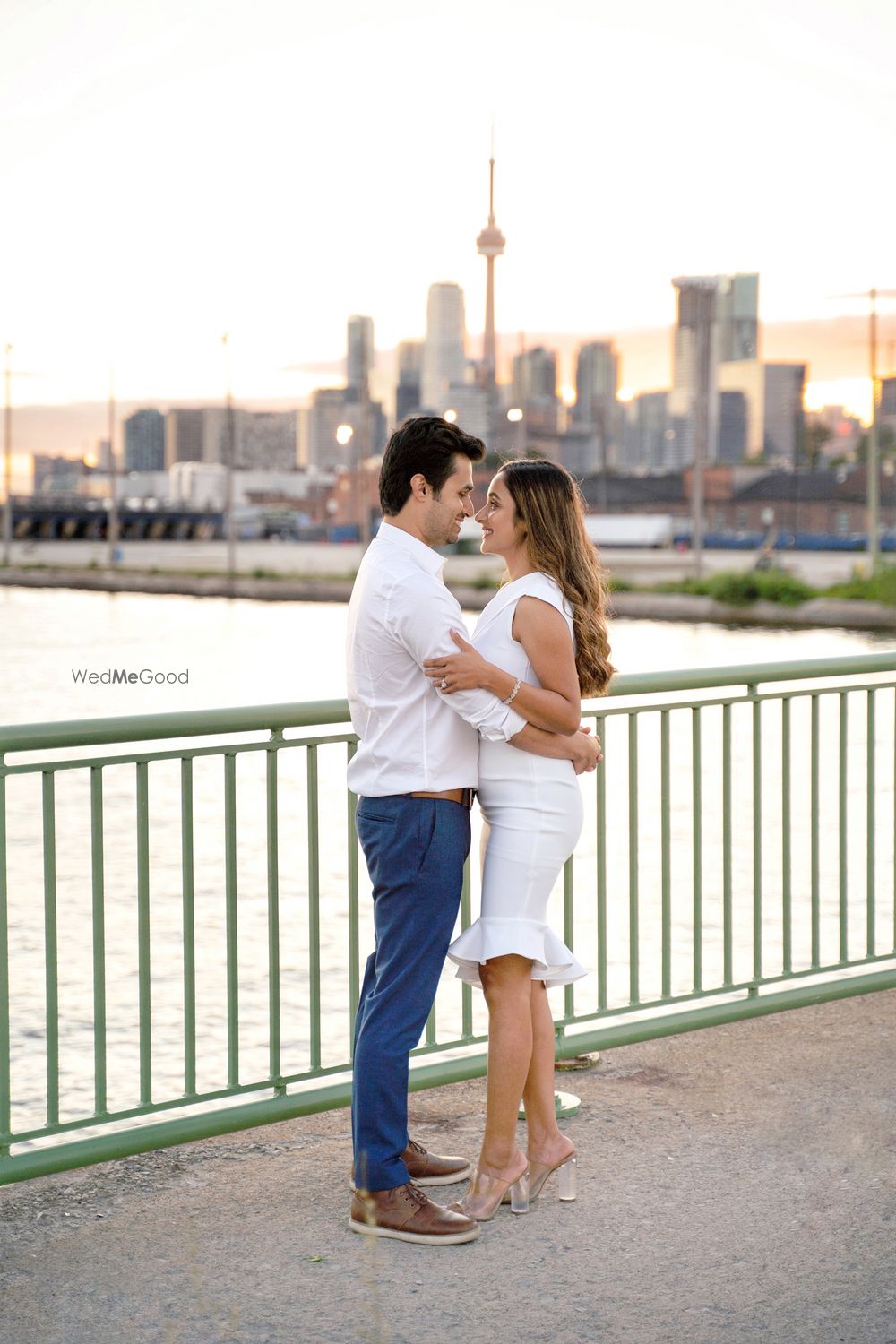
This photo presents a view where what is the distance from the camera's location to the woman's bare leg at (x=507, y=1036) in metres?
3.75

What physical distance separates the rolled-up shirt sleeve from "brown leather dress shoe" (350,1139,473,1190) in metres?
1.18

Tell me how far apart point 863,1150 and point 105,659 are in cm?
3209

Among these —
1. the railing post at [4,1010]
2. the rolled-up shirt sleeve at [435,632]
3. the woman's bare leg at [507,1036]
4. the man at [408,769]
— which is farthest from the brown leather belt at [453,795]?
the railing post at [4,1010]

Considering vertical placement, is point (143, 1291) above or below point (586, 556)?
below

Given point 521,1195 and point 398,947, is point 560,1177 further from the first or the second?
point 398,947

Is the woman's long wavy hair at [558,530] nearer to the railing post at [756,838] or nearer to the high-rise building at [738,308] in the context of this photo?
the railing post at [756,838]

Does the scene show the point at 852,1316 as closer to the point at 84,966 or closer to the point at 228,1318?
the point at 228,1318

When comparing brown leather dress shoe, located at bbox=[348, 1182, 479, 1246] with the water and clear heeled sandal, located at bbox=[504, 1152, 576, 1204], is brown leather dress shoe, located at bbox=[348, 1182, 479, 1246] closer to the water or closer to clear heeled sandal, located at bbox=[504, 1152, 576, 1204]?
clear heeled sandal, located at bbox=[504, 1152, 576, 1204]

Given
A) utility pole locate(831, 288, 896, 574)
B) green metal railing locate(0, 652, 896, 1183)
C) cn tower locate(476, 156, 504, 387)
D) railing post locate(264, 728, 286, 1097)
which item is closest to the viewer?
green metal railing locate(0, 652, 896, 1183)

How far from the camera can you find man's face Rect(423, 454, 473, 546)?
3.58 m

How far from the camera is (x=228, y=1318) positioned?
3.34 meters

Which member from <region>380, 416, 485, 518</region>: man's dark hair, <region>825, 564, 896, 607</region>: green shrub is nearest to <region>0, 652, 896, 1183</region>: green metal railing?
<region>380, 416, 485, 518</region>: man's dark hair

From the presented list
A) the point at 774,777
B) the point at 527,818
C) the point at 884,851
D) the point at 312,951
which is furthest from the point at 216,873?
the point at 527,818

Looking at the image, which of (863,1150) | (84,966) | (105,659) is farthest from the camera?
(105,659)
